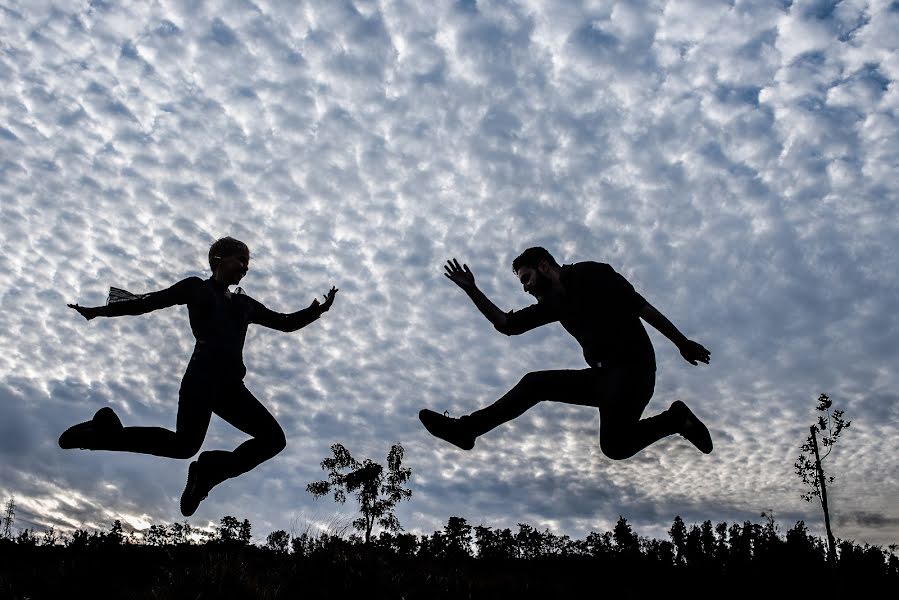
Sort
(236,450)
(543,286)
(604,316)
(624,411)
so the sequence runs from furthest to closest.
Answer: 1. (236,450)
2. (543,286)
3. (604,316)
4. (624,411)

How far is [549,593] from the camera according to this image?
5.74 meters

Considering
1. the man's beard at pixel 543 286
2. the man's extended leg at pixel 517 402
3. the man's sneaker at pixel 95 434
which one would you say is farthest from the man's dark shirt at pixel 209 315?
the man's beard at pixel 543 286

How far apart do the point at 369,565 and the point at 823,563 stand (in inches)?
1546

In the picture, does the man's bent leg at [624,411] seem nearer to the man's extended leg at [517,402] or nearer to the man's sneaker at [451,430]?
the man's extended leg at [517,402]

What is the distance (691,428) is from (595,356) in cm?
124

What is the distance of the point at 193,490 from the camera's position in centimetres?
496

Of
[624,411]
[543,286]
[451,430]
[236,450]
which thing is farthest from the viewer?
[236,450]

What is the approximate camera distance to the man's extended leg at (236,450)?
499 cm

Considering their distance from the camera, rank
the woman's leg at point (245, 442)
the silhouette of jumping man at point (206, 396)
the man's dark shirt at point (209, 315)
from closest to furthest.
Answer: the silhouette of jumping man at point (206, 396) < the man's dark shirt at point (209, 315) < the woman's leg at point (245, 442)

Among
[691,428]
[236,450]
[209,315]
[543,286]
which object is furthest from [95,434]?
[691,428]

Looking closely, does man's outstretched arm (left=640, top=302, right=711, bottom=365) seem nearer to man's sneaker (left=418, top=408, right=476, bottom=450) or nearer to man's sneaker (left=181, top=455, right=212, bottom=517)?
man's sneaker (left=418, top=408, right=476, bottom=450)

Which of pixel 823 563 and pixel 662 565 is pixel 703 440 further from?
pixel 823 563

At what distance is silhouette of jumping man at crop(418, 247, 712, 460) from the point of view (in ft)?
15.0

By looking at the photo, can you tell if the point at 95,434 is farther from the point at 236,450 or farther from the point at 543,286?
the point at 543,286
